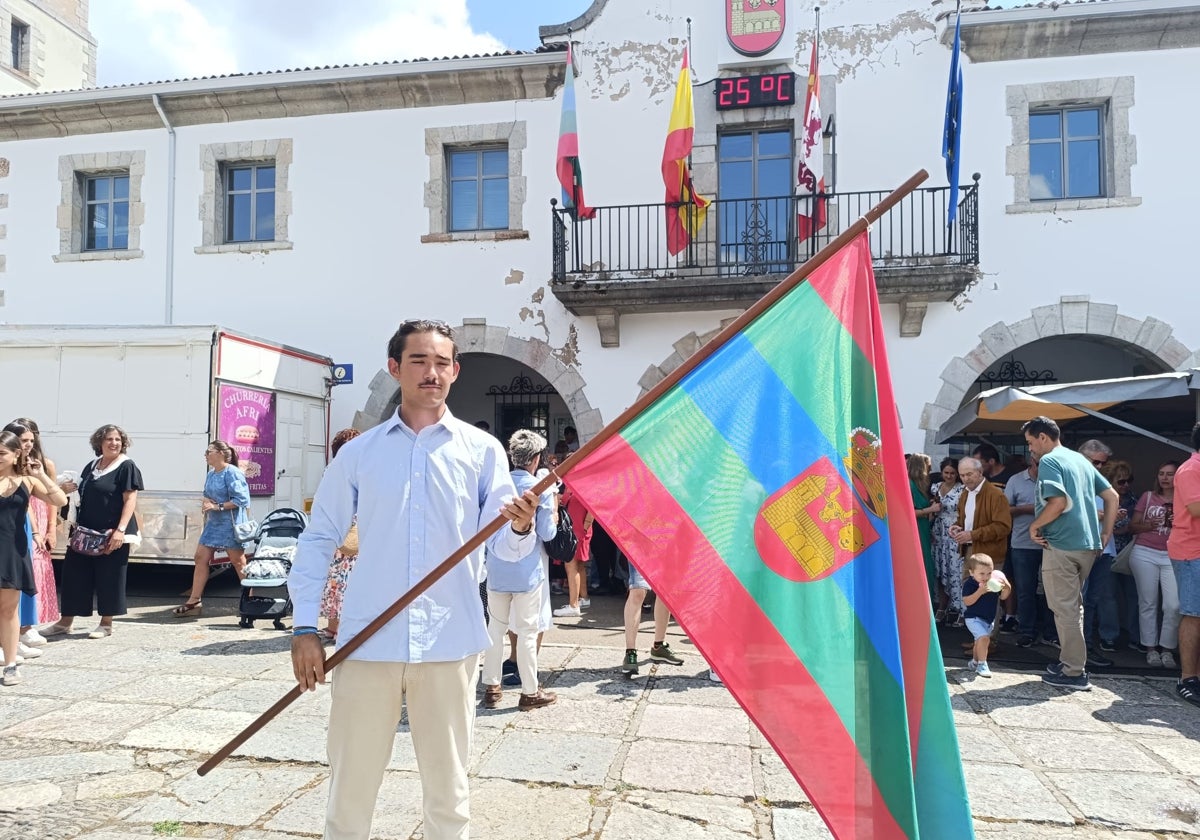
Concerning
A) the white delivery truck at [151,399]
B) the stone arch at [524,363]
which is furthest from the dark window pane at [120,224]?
the stone arch at [524,363]

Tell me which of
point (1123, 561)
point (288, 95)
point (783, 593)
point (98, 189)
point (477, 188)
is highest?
point (288, 95)

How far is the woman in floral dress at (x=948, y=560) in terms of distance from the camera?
7.25 metres

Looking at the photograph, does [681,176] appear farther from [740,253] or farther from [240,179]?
[240,179]

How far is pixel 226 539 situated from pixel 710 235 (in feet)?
22.6

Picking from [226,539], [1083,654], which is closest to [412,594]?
[1083,654]

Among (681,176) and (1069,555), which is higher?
(681,176)

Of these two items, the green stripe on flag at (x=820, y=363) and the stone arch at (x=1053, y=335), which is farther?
the stone arch at (x=1053, y=335)

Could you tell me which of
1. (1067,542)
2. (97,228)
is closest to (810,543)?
(1067,542)

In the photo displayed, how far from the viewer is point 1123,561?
269 inches

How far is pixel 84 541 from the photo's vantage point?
6.42 m

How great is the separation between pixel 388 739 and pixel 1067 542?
511 cm

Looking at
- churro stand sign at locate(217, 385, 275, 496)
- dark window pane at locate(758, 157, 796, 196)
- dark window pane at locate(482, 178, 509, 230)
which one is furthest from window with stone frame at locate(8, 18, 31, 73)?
dark window pane at locate(758, 157, 796, 196)

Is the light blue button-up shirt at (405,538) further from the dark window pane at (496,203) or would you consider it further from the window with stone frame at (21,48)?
the window with stone frame at (21,48)

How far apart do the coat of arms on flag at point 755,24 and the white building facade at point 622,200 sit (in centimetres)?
6
